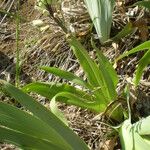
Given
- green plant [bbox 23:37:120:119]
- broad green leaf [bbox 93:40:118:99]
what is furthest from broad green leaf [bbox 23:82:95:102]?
broad green leaf [bbox 93:40:118:99]

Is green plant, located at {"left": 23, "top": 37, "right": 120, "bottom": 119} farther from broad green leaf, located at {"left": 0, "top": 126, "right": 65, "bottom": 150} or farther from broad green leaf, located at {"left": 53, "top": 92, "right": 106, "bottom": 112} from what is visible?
broad green leaf, located at {"left": 0, "top": 126, "right": 65, "bottom": 150}

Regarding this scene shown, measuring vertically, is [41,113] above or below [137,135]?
above

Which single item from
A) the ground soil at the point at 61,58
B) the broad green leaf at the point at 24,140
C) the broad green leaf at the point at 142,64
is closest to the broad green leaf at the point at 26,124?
the broad green leaf at the point at 24,140

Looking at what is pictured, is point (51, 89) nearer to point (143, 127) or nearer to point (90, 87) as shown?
point (90, 87)

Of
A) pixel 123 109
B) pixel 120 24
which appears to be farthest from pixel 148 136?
pixel 120 24

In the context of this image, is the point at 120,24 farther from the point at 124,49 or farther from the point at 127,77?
the point at 127,77

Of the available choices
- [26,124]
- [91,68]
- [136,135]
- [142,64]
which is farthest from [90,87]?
[26,124]
